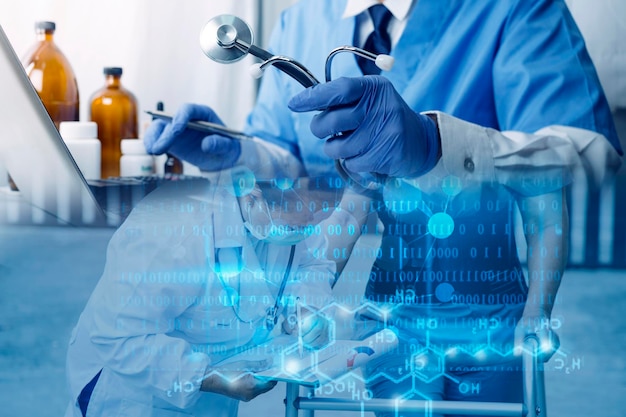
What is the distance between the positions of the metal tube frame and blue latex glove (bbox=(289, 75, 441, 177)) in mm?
230

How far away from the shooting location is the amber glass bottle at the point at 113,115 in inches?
33.4

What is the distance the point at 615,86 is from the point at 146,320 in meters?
0.61

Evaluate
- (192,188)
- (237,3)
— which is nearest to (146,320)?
(192,188)

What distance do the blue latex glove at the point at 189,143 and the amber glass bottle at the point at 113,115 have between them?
0.03m

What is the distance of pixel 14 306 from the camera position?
0.70 m

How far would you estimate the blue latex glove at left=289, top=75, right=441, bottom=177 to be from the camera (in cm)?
66

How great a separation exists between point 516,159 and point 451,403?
267 mm

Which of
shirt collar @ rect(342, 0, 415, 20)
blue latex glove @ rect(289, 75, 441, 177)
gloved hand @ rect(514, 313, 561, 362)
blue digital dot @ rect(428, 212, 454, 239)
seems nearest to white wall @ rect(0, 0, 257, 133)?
shirt collar @ rect(342, 0, 415, 20)

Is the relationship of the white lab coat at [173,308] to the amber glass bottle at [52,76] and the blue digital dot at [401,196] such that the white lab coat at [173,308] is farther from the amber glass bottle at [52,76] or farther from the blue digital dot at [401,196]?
the amber glass bottle at [52,76]

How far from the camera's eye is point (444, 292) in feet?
2.28

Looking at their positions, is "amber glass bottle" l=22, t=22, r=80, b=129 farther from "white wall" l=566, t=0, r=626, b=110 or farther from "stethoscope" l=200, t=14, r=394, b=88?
"white wall" l=566, t=0, r=626, b=110

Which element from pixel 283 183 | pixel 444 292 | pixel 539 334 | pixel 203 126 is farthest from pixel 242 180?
pixel 539 334

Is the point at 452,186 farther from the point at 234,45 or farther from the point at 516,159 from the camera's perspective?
the point at 234,45

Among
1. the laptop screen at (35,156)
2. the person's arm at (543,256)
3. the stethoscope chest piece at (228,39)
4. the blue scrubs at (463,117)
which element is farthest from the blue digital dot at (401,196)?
the laptop screen at (35,156)
